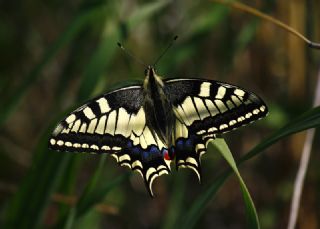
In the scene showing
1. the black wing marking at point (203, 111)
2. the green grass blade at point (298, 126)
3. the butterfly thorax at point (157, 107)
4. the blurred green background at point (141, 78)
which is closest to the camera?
the green grass blade at point (298, 126)

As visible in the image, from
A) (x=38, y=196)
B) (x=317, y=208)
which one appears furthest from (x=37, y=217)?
(x=317, y=208)

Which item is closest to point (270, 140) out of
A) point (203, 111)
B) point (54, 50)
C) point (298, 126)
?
point (298, 126)

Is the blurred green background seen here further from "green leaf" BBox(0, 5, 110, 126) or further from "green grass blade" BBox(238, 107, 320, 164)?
"green grass blade" BBox(238, 107, 320, 164)

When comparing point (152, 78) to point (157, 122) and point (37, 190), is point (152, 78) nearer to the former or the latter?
point (157, 122)

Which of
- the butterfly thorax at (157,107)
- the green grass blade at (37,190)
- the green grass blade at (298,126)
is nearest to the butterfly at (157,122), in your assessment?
the butterfly thorax at (157,107)

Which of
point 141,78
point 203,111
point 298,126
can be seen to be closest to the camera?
point 298,126

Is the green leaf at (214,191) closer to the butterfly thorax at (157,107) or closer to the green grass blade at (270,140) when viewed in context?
the green grass blade at (270,140)

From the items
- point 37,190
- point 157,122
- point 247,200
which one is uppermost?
point 157,122
